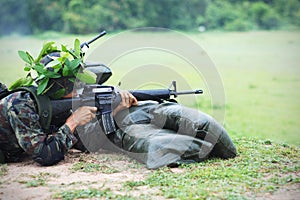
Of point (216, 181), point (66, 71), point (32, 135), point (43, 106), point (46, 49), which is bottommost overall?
point (216, 181)

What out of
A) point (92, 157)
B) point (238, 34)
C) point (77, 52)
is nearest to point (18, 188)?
point (92, 157)

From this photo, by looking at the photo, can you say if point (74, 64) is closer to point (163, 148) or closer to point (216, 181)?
point (163, 148)

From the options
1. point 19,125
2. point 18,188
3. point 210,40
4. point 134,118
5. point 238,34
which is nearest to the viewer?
point 18,188

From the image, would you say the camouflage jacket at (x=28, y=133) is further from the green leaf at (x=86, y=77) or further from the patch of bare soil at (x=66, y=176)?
the green leaf at (x=86, y=77)

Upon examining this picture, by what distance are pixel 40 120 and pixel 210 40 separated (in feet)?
62.5

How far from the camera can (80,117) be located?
5074 mm

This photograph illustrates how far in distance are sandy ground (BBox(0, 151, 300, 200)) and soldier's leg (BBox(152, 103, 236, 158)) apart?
48cm

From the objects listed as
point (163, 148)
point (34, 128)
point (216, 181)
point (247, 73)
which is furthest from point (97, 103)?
point (247, 73)

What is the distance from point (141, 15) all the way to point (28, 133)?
21.5m

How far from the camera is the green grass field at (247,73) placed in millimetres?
11242

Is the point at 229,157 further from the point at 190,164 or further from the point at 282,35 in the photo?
the point at 282,35

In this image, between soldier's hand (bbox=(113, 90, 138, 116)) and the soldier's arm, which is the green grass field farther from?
the soldier's arm

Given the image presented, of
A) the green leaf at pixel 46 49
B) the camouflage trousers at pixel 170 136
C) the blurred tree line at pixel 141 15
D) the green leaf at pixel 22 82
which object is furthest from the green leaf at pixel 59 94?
the blurred tree line at pixel 141 15

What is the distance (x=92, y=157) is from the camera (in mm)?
5305
